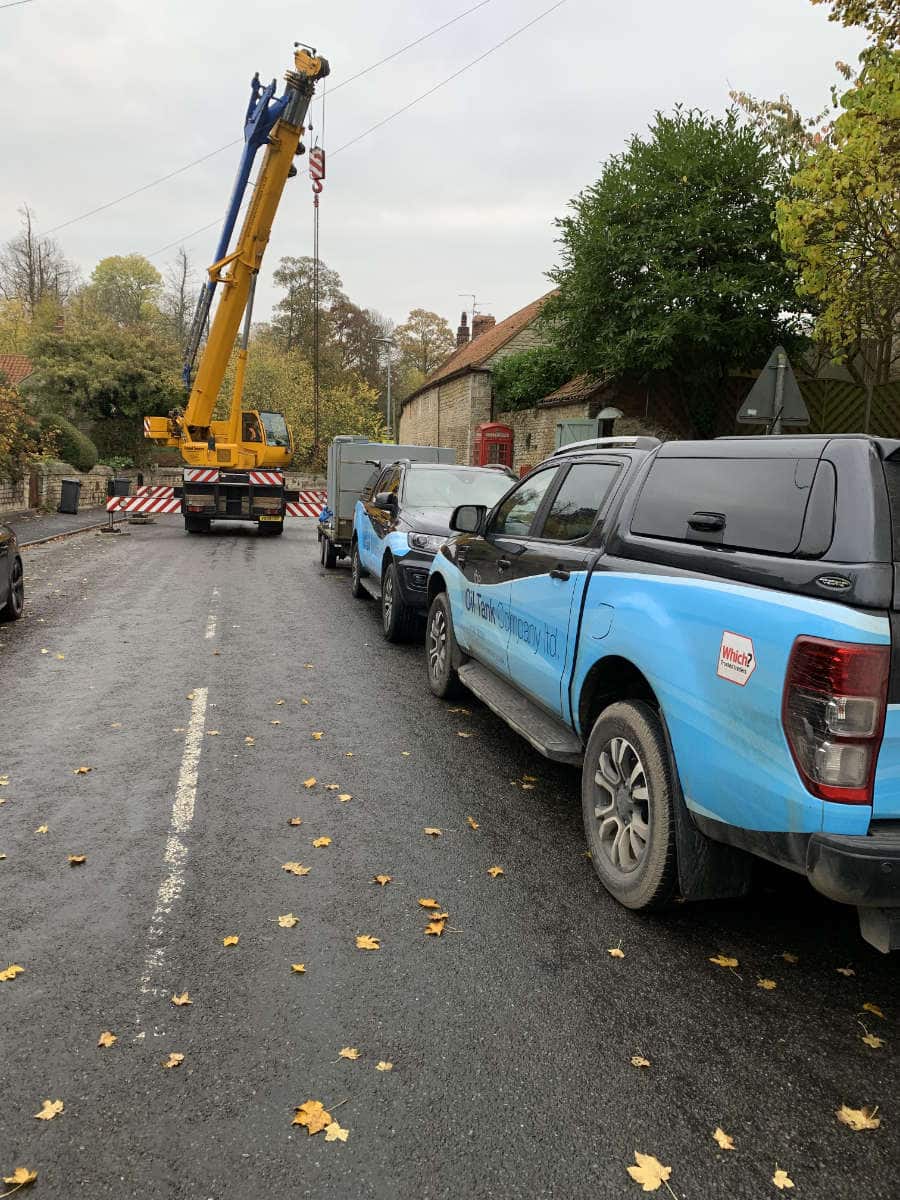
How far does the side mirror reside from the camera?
20.0 feet

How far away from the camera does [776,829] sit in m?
2.73

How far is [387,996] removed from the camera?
2984 millimetres

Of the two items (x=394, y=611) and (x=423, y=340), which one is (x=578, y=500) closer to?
(x=394, y=611)

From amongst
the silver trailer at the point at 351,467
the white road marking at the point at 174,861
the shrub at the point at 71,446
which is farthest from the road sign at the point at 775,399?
the shrub at the point at 71,446

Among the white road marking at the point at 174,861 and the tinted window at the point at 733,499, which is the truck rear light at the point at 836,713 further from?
the white road marking at the point at 174,861

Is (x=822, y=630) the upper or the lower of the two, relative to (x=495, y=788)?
→ upper

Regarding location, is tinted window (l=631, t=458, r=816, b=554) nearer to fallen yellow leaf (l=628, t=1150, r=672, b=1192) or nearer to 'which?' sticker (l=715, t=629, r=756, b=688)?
'which?' sticker (l=715, t=629, r=756, b=688)

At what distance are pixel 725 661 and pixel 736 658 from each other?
0.06 m

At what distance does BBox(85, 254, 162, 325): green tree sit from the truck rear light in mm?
72005

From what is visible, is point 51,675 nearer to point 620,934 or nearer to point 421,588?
point 421,588

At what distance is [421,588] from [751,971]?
5.60 m

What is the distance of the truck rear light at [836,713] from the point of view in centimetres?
247

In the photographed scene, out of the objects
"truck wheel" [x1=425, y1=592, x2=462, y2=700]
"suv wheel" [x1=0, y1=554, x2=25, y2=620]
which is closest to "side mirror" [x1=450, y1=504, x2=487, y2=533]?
"truck wheel" [x1=425, y1=592, x2=462, y2=700]

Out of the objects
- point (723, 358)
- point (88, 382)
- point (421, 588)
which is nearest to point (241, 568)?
point (421, 588)
